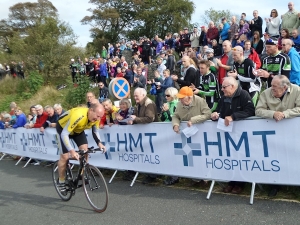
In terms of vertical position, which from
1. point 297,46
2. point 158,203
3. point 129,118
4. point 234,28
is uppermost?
point 234,28

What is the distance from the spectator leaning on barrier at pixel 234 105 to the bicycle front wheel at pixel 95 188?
2213 millimetres

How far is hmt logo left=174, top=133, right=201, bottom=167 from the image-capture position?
6156 mm

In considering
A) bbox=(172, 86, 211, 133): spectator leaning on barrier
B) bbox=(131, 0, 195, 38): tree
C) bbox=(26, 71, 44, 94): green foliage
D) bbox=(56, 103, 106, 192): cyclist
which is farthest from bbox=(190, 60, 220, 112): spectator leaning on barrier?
bbox=(131, 0, 195, 38): tree

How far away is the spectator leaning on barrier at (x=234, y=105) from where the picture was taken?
18.3 feet

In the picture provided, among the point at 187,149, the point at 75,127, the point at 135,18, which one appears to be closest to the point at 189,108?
the point at 187,149

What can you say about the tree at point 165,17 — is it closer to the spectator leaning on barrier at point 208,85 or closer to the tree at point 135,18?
the tree at point 135,18

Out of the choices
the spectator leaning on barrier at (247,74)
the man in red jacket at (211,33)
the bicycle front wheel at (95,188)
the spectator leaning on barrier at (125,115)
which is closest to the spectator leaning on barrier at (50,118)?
the spectator leaning on barrier at (125,115)

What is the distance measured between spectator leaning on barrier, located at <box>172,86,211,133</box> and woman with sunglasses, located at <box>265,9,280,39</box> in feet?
24.6

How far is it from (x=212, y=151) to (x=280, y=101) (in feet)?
A: 4.66

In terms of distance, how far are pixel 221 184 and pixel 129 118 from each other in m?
2.40

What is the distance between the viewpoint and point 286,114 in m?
5.05

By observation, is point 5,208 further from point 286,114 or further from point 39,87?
point 39,87

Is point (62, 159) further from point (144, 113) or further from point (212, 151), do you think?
point (212, 151)

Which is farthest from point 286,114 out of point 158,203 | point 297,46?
point 297,46
